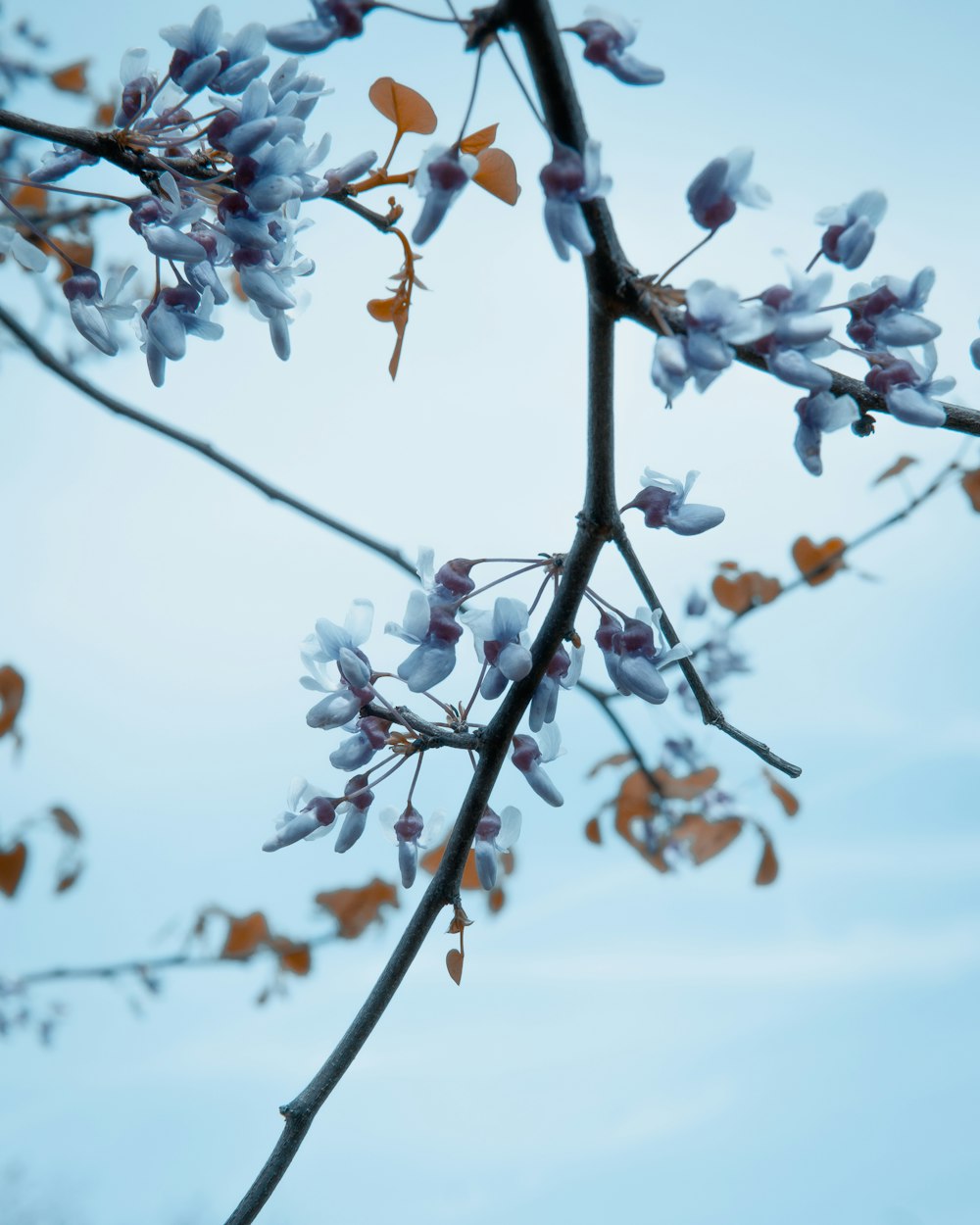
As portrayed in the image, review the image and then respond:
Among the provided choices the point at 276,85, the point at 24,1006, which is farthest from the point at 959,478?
the point at 24,1006

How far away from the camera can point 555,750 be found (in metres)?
0.66

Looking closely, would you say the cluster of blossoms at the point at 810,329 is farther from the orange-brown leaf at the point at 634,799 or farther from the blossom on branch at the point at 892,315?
the orange-brown leaf at the point at 634,799

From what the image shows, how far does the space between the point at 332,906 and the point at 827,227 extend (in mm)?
1727

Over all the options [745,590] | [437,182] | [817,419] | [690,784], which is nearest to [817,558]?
[745,590]

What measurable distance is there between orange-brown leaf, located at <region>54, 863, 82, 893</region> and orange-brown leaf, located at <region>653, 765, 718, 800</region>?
3.59ft

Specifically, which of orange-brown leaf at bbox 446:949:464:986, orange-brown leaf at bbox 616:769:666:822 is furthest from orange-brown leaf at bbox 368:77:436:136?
orange-brown leaf at bbox 616:769:666:822

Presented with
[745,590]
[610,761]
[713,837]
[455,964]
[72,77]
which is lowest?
[455,964]

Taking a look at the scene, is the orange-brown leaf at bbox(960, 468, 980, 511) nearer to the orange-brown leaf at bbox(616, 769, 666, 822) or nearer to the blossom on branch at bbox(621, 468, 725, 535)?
the orange-brown leaf at bbox(616, 769, 666, 822)

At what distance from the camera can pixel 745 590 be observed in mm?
1871

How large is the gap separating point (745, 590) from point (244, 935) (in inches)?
44.9

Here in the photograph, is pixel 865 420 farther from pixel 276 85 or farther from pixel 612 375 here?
pixel 276 85

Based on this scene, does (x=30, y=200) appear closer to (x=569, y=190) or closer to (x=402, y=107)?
(x=402, y=107)

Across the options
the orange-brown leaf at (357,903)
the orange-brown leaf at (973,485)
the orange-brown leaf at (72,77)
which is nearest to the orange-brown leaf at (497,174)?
the orange-brown leaf at (973,485)

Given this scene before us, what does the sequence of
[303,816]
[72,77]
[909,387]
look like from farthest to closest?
[72,77] → [303,816] → [909,387]
